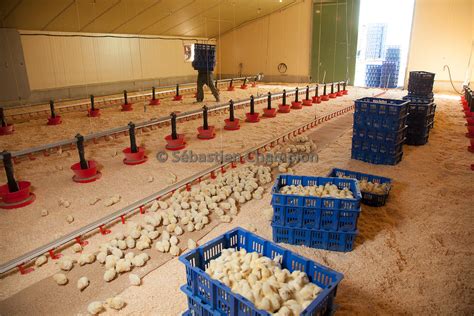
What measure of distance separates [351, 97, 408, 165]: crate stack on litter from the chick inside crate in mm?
1891

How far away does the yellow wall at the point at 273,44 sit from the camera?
14.8 m

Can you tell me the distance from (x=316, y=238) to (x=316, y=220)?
0.54 feet

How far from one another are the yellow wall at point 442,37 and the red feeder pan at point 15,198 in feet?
44.0

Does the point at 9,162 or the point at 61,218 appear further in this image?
the point at 9,162

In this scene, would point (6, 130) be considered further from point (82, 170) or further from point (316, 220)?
point (316, 220)

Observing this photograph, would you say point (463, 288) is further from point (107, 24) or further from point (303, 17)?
point (303, 17)

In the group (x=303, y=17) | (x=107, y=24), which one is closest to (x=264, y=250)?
(x=107, y=24)

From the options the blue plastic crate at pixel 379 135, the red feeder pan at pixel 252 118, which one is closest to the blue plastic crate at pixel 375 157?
the blue plastic crate at pixel 379 135

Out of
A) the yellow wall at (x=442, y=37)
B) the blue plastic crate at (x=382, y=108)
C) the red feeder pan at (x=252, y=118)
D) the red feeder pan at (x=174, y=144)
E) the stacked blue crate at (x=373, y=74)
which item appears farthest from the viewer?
the stacked blue crate at (x=373, y=74)

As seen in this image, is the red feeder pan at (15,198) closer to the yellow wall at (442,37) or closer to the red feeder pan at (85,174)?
the red feeder pan at (85,174)

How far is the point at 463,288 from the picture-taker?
2.15 metres

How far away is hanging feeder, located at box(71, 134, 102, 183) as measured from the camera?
4.09 metres

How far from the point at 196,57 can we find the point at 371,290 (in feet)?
25.7

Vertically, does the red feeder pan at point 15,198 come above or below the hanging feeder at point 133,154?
below
